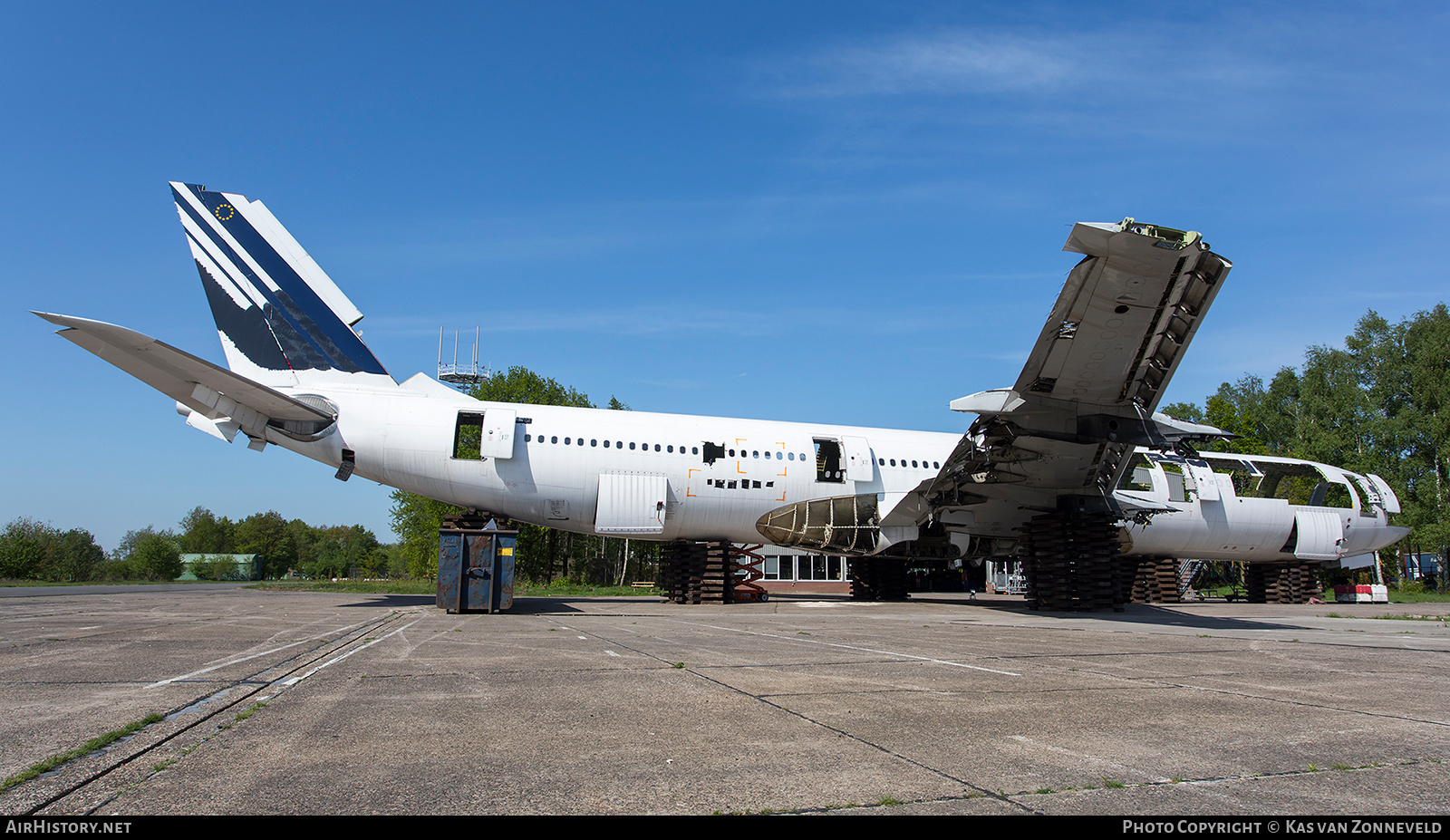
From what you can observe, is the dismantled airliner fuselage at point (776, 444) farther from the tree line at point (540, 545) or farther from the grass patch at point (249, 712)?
the tree line at point (540, 545)

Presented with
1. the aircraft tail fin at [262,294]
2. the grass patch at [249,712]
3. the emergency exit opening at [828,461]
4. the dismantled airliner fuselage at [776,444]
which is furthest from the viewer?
the emergency exit opening at [828,461]

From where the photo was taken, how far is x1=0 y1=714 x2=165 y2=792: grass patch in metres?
2.93

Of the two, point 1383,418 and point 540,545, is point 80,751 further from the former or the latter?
point 1383,418

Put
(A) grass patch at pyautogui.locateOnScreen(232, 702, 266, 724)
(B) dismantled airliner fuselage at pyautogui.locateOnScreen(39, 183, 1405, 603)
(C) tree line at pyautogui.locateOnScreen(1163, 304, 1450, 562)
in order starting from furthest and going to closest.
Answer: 1. (C) tree line at pyautogui.locateOnScreen(1163, 304, 1450, 562)
2. (B) dismantled airliner fuselage at pyautogui.locateOnScreen(39, 183, 1405, 603)
3. (A) grass patch at pyautogui.locateOnScreen(232, 702, 266, 724)

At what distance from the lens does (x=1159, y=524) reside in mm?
19906

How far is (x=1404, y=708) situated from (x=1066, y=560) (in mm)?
11415

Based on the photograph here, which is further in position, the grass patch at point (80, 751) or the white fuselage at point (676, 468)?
the white fuselage at point (676, 468)

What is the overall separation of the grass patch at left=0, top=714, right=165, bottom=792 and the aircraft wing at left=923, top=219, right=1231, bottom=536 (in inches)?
411

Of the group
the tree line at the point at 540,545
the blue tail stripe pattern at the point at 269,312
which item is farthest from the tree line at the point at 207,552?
the blue tail stripe pattern at the point at 269,312

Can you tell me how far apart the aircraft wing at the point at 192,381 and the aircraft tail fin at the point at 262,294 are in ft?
5.10

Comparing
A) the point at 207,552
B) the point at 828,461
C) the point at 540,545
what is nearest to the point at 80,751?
the point at 828,461

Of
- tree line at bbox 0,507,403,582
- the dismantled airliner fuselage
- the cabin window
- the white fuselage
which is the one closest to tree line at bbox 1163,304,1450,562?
the white fuselage

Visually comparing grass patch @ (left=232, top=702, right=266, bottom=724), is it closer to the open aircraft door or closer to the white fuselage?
the white fuselage

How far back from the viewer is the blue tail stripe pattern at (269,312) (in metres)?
16.2
